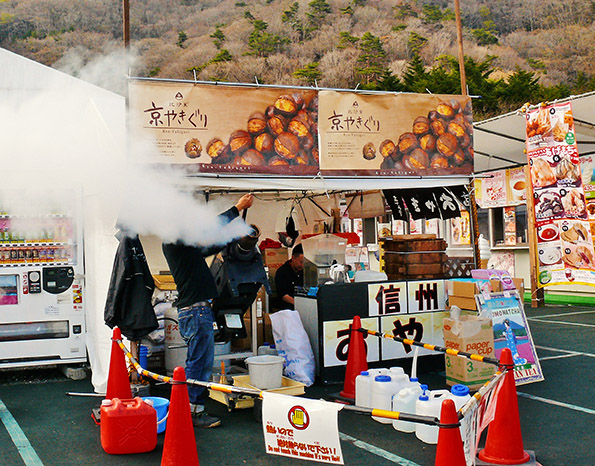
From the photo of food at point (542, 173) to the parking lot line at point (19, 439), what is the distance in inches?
385

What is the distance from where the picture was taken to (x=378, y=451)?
16.4ft

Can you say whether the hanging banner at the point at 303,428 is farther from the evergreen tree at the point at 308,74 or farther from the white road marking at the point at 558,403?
the evergreen tree at the point at 308,74

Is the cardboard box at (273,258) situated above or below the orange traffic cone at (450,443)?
above

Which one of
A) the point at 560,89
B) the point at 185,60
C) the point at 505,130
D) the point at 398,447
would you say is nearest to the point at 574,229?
the point at 505,130

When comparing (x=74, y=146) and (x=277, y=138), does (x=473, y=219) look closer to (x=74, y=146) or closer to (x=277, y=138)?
(x=277, y=138)

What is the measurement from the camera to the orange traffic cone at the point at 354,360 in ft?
21.7

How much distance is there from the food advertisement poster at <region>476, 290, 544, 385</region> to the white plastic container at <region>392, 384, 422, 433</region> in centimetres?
202

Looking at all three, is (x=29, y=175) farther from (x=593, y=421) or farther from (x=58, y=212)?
(x=593, y=421)

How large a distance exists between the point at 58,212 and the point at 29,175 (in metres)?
0.72

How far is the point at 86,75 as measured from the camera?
25.5 feet

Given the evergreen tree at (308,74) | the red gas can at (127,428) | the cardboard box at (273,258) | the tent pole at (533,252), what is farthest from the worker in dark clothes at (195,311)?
the evergreen tree at (308,74)

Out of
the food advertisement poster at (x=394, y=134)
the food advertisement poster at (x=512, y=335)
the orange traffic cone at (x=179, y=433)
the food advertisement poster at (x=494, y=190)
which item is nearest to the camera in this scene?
the orange traffic cone at (x=179, y=433)

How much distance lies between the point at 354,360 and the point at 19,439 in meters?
3.46

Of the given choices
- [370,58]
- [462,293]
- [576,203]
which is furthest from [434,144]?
[370,58]
